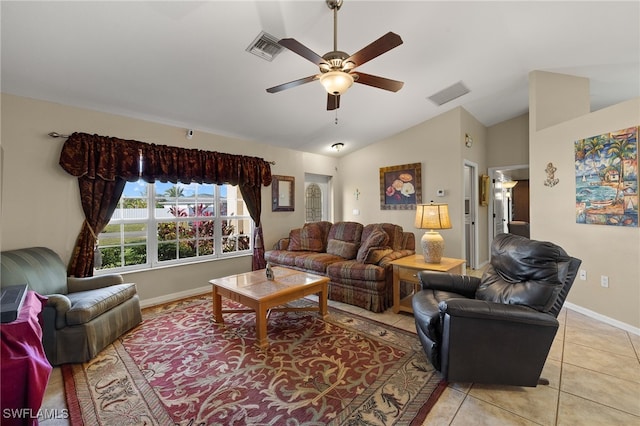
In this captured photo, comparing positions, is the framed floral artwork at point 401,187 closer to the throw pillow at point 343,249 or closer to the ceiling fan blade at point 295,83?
the throw pillow at point 343,249

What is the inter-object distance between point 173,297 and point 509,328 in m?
3.82

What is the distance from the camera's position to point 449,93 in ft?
12.9

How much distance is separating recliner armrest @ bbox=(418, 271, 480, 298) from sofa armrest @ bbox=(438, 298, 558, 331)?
0.70 meters

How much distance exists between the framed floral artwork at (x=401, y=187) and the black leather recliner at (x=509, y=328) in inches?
118

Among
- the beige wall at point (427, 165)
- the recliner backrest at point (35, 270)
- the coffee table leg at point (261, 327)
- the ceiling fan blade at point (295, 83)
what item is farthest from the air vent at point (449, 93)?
the recliner backrest at point (35, 270)

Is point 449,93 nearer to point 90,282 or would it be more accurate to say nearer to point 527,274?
point 527,274

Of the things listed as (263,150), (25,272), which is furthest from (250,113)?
(25,272)

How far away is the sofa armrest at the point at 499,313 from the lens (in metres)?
1.76

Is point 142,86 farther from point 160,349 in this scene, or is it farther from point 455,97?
point 455,97

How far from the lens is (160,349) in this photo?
2469 millimetres

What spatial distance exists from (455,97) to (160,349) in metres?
4.76

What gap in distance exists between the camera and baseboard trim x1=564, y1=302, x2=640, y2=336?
9.05 ft

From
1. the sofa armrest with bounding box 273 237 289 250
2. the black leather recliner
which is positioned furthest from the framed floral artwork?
the black leather recliner

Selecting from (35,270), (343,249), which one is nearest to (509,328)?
(343,249)
